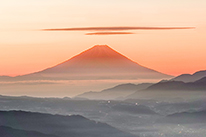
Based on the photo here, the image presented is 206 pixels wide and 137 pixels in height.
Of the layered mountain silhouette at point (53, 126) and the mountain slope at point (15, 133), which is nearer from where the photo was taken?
the mountain slope at point (15, 133)

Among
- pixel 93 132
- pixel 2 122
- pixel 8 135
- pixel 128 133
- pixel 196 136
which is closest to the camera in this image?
pixel 8 135

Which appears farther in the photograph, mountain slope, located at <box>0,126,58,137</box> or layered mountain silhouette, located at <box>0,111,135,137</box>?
layered mountain silhouette, located at <box>0,111,135,137</box>

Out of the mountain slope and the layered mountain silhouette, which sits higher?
the layered mountain silhouette

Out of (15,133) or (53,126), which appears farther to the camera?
(53,126)

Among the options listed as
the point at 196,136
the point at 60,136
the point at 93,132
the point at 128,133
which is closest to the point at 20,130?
the point at 60,136

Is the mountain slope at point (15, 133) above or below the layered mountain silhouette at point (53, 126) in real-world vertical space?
below

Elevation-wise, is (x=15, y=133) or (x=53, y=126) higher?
(x=53, y=126)

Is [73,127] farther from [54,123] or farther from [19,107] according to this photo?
[19,107]

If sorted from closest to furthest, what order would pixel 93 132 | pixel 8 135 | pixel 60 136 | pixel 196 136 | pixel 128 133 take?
pixel 8 135
pixel 60 136
pixel 93 132
pixel 128 133
pixel 196 136
